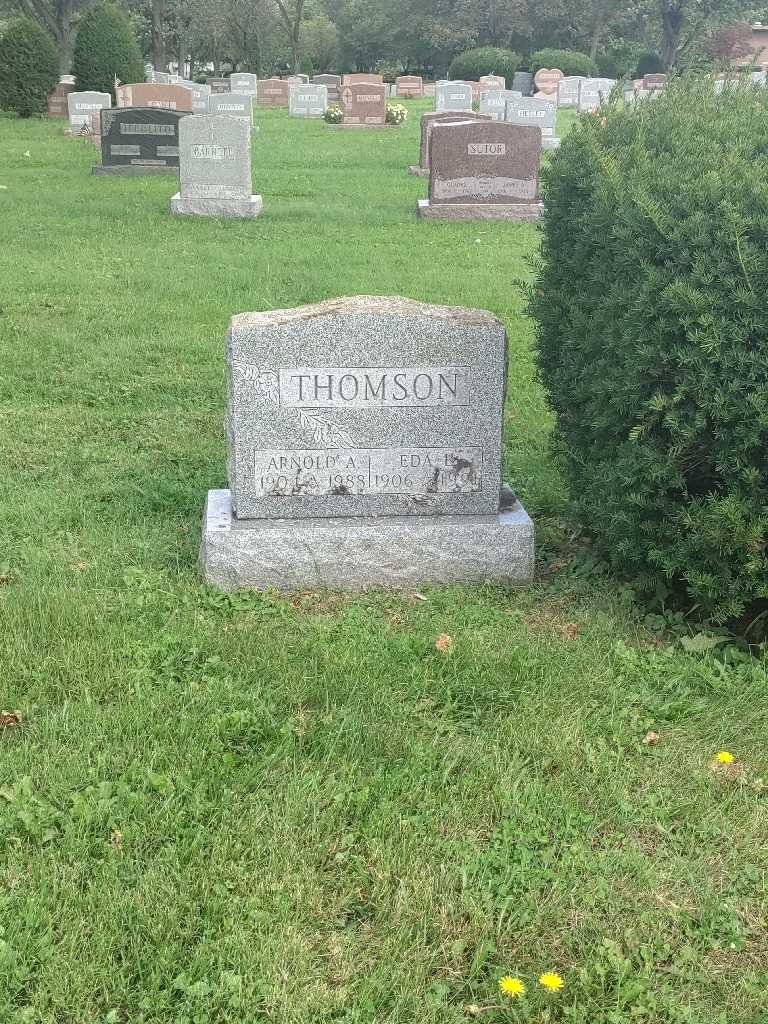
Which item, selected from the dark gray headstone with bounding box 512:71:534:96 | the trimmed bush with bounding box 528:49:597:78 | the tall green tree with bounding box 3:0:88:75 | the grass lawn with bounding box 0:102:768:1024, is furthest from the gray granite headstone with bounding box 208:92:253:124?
the grass lawn with bounding box 0:102:768:1024

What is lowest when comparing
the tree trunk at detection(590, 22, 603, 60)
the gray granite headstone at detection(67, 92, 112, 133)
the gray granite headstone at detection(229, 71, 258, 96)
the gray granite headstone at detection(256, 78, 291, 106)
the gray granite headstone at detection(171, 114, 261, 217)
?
the gray granite headstone at detection(171, 114, 261, 217)

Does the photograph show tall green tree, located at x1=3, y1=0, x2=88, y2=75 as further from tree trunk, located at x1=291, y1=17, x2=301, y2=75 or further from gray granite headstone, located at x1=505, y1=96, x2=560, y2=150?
gray granite headstone, located at x1=505, y1=96, x2=560, y2=150

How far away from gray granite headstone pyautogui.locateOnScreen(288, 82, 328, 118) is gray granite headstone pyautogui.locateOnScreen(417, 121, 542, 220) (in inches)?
776

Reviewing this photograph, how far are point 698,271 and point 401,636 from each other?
1.62 meters

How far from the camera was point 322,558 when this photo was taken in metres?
4.41

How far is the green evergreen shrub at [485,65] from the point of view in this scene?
44625 mm

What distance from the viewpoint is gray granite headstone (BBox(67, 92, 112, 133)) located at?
80.2 feet

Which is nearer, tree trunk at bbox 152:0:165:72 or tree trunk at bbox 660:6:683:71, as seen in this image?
tree trunk at bbox 152:0:165:72

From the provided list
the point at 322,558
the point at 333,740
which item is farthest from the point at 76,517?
the point at 333,740

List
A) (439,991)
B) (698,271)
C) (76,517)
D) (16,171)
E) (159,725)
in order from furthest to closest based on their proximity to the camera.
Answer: (16,171) < (76,517) < (698,271) < (159,725) < (439,991)

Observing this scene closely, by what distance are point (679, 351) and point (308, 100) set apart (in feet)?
104

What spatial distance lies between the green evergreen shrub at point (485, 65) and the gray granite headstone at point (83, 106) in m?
24.1

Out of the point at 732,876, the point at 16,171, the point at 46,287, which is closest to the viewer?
the point at 732,876

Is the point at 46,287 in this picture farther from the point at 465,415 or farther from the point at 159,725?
the point at 159,725
